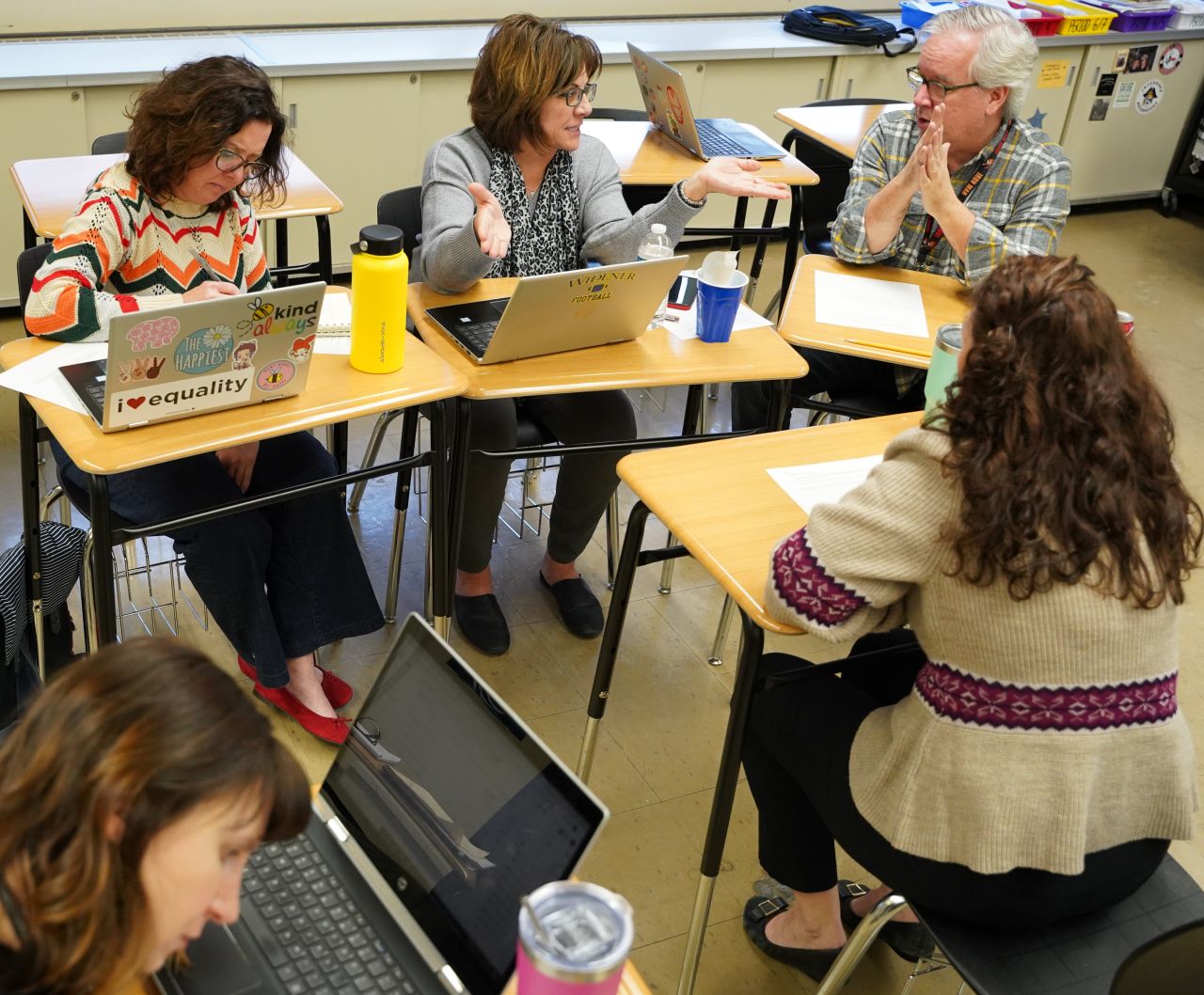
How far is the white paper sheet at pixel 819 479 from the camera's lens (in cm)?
186

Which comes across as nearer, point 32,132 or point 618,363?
point 618,363

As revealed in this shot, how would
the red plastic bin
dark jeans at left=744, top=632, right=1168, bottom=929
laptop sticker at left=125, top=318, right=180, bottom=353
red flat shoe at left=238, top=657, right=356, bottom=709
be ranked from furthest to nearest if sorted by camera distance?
the red plastic bin, red flat shoe at left=238, top=657, right=356, bottom=709, laptop sticker at left=125, top=318, right=180, bottom=353, dark jeans at left=744, top=632, right=1168, bottom=929

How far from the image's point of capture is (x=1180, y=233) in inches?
218

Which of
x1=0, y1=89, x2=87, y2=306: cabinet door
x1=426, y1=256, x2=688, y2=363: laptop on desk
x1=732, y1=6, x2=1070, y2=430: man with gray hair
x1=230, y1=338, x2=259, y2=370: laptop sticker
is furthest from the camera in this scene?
A: x1=0, y1=89, x2=87, y2=306: cabinet door

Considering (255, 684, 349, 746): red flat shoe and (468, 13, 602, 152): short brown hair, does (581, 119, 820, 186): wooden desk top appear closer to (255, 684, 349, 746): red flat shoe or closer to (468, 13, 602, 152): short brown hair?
(468, 13, 602, 152): short brown hair

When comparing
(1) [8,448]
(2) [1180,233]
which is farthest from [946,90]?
(2) [1180,233]

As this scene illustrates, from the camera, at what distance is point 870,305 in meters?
2.54

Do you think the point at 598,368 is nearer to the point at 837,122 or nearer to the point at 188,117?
the point at 188,117

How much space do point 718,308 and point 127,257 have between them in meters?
1.01

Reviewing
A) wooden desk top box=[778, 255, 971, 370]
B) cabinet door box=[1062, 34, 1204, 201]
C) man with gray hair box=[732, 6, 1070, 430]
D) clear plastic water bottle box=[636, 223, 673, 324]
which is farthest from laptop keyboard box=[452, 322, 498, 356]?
cabinet door box=[1062, 34, 1204, 201]

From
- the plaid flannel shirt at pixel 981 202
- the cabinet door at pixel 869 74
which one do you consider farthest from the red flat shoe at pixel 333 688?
the cabinet door at pixel 869 74

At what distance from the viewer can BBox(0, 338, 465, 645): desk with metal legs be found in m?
1.77

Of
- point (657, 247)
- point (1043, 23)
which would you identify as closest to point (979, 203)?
point (657, 247)

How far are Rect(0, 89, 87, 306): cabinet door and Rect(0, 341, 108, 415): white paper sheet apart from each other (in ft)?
5.69
